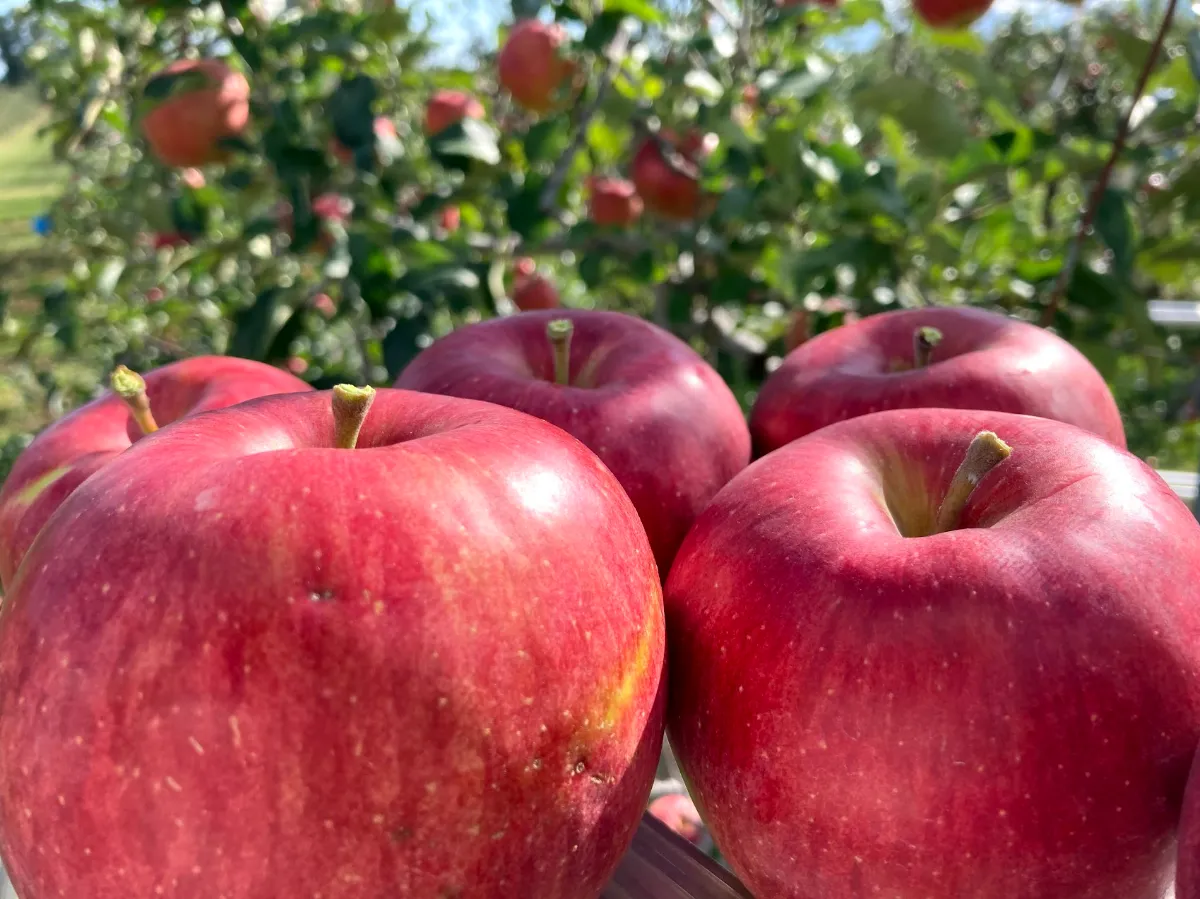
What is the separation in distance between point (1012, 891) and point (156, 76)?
5.90 feet

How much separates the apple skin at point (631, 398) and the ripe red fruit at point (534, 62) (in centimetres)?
118

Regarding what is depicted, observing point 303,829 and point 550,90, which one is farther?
point 550,90

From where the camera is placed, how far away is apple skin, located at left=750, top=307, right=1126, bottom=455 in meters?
0.77

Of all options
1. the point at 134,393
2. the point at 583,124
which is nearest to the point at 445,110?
the point at 583,124

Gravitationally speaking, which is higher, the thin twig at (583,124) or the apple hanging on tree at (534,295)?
the thin twig at (583,124)

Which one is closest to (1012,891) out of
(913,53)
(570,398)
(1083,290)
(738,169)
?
(570,398)

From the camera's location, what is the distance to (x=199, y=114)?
175 centimetres

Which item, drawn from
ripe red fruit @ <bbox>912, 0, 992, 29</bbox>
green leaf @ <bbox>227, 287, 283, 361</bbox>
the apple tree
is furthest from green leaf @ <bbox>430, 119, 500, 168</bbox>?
ripe red fruit @ <bbox>912, 0, 992, 29</bbox>

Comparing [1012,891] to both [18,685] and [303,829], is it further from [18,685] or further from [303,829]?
[18,685]

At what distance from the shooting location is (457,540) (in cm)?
46

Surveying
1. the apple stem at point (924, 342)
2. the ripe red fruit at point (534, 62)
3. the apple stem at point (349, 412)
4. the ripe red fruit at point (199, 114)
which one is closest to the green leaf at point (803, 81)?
the ripe red fruit at point (534, 62)

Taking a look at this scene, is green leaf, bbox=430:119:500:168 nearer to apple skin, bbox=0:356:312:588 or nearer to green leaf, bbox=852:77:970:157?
green leaf, bbox=852:77:970:157

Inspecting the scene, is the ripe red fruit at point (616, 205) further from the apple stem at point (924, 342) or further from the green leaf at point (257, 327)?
the apple stem at point (924, 342)

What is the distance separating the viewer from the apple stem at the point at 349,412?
55 centimetres
